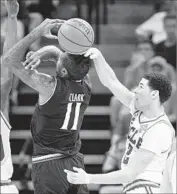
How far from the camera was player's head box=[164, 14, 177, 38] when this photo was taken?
9516 millimetres

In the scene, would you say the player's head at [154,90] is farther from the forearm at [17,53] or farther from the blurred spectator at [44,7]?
the blurred spectator at [44,7]

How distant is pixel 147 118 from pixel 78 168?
31.5 inches

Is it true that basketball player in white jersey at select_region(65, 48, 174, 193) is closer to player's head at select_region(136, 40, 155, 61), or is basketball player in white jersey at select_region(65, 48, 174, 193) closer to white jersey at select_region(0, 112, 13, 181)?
white jersey at select_region(0, 112, 13, 181)

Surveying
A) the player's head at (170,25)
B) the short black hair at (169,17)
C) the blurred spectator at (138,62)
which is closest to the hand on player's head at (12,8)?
the blurred spectator at (138,62)

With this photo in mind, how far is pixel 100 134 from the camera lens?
30.8 feet

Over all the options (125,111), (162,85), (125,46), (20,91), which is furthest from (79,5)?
(162,85)

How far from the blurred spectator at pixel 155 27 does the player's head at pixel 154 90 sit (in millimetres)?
4367

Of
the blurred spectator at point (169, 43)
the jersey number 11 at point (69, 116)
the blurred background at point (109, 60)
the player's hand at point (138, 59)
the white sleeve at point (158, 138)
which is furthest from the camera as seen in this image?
the blurred spectator at point (169, 43)

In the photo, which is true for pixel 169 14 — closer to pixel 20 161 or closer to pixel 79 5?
pixel 79 5

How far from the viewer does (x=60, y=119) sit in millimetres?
5523

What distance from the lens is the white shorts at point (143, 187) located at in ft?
18.8

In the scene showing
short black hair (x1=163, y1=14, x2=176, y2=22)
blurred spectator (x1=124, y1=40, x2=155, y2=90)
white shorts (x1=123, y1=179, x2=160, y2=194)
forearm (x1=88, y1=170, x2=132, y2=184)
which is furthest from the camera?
short black hair (x1=163, y1=14, x2=176, y2=22)

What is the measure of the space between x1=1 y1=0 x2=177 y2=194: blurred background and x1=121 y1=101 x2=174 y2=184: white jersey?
2.56 meters

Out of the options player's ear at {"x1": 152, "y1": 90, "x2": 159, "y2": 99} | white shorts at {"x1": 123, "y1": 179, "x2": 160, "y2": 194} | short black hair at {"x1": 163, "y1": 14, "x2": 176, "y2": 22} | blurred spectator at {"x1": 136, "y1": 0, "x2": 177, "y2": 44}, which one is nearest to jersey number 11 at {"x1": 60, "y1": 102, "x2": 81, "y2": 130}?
player's ear at {"x1": 152, "y1": 90, "x2": 159, "y2": 99}
